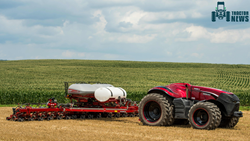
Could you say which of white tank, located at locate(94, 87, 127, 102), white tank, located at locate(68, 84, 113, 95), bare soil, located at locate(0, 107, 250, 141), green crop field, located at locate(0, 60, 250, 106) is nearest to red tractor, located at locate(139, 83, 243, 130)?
bare soil, located at locate(0, 107, 250, 141)

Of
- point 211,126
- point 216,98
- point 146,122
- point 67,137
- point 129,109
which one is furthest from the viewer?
point 129,109

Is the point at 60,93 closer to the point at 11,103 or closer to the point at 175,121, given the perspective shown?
the point at 11,103

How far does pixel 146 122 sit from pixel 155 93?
4.26 ft

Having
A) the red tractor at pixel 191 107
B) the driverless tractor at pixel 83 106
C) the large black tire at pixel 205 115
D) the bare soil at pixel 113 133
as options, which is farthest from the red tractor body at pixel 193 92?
the driverless tractor at pixel 83 106

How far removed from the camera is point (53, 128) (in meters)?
11.7

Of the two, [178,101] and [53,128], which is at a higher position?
[178,101]

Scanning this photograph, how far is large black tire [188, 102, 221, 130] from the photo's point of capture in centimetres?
1062

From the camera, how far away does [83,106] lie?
14.9 metres

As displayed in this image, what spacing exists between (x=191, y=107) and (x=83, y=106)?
19.5ft

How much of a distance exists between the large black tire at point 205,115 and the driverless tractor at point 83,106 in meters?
3.15

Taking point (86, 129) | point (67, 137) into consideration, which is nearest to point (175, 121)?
point (86, 129)

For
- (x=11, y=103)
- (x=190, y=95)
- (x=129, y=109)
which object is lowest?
(x=11, y=103)

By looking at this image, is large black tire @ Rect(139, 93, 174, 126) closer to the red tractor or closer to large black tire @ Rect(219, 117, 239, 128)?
the red tractor

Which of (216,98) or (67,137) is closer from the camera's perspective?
(67,137)
